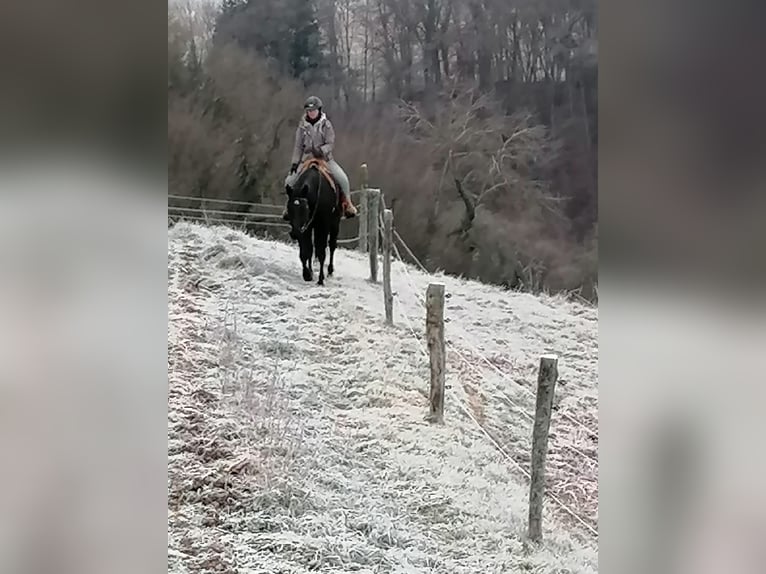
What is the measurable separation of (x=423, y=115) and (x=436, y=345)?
70cm

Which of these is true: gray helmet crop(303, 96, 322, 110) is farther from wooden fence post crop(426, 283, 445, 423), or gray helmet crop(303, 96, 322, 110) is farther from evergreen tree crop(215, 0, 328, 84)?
wooden fence post crop(426, 283, 445, 423)

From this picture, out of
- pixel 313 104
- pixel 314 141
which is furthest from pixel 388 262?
pixel 313 104

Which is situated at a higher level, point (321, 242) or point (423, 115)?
point (423, 115)

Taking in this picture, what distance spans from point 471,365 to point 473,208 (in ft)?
1.57

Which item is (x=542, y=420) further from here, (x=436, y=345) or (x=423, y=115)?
(x=423, y=115)

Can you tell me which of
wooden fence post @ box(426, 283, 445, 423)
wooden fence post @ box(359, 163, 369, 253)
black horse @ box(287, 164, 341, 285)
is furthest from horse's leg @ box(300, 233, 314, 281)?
wooden fence post @ box(426, 283, 445, 423)

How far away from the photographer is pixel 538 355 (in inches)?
82.8

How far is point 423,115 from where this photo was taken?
2.12 metres

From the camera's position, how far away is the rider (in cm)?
214

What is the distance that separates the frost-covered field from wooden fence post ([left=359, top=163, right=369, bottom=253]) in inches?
1.7

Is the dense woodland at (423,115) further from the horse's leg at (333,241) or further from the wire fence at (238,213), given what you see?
the horse's leg at (333,241)

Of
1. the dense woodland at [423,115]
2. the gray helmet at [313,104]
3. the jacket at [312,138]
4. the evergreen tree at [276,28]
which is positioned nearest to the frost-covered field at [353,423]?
the dense woodland at [423,115]

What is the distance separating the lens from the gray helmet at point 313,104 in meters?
2.14
